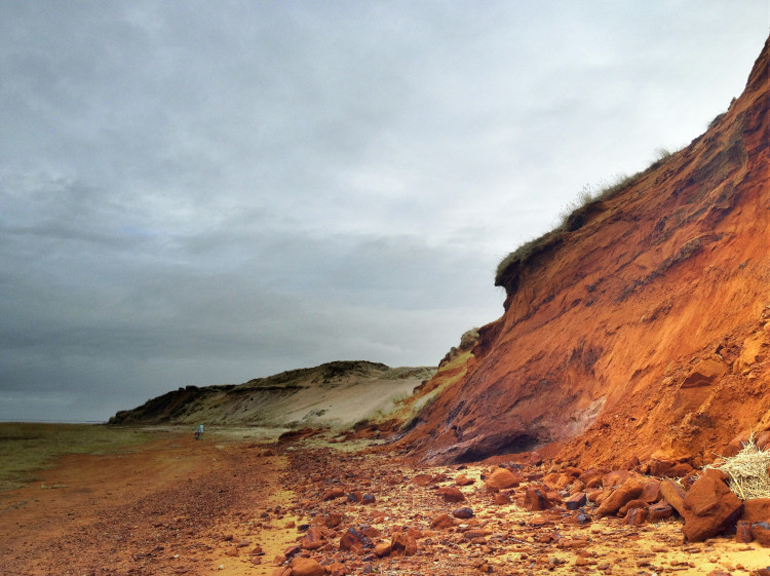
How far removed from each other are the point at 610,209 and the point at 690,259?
4.83 metres

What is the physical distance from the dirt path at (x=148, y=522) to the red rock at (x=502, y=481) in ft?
11.1

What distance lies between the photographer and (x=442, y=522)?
6613 mm

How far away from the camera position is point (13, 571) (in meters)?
6.84

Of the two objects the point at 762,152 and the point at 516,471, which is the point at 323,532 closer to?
the point at 516,471

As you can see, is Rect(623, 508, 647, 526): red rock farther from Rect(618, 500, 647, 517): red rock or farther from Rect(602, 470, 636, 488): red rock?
Rect(602, 470, 636, 488): red rock

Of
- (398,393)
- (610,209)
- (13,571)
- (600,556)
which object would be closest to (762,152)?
(610,209)

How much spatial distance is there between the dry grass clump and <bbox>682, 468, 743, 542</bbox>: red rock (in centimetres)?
39

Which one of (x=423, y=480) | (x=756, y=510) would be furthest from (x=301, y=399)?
(x=756, y=510)

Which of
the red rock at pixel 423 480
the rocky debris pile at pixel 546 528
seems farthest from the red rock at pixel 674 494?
the red rock at pixel 423 480

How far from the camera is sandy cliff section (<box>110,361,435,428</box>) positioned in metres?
40.1

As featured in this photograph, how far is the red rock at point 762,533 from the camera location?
13.9 feet

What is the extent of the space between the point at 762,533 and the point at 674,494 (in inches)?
41.5

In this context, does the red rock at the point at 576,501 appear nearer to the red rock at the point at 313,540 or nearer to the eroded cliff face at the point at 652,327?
the eroded cliff face at the point at 652,327

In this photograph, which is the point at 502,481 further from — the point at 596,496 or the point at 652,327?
the point at 652,327
